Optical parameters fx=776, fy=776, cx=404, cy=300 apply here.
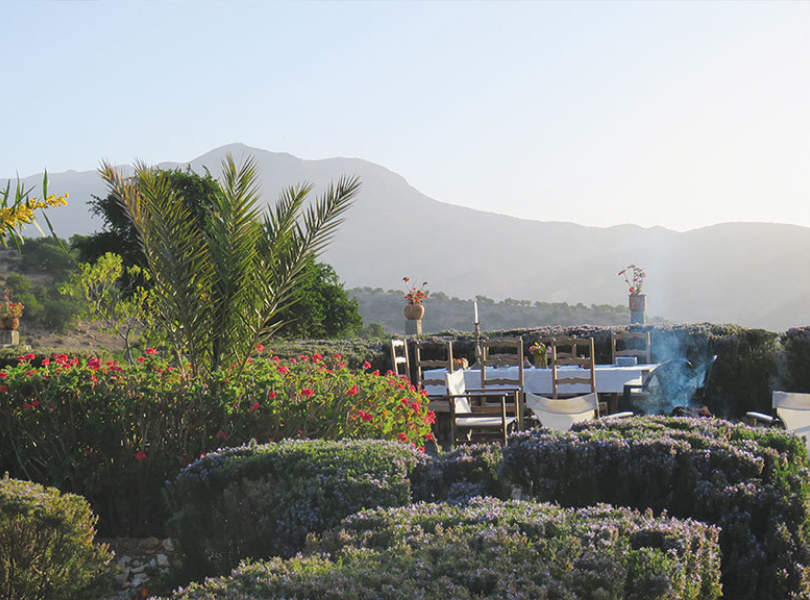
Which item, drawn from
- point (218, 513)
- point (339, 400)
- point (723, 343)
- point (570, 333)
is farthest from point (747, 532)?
point (570, 333)

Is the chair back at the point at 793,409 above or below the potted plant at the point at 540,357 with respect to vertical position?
below

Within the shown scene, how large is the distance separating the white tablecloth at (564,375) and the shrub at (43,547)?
5.52 m

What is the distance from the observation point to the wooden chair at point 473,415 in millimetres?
7371

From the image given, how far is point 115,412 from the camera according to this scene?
4766 millimetres

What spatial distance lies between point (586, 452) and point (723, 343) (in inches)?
300

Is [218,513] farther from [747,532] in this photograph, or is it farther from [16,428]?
[16,428]

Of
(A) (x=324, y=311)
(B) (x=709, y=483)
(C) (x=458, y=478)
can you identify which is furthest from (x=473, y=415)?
(A) (x=324, y=311)

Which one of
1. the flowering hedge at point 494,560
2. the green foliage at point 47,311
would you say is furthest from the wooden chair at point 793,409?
the green foliage at point 47,311

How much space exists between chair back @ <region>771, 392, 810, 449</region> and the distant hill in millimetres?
37802

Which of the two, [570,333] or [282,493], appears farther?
[570,333]

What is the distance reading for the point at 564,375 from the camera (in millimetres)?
8852

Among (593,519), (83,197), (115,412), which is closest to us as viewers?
(593,519)

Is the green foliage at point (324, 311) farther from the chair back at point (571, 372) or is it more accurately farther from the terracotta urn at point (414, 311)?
the chair back at point (571, 372)

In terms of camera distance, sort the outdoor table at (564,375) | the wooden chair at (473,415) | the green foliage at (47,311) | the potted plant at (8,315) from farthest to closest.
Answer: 1. the green foliage at (47,311)
2. the potted plant at (8,315)
3. the outdoor table at (564,375)
4. the wooden chair at (473,415)
